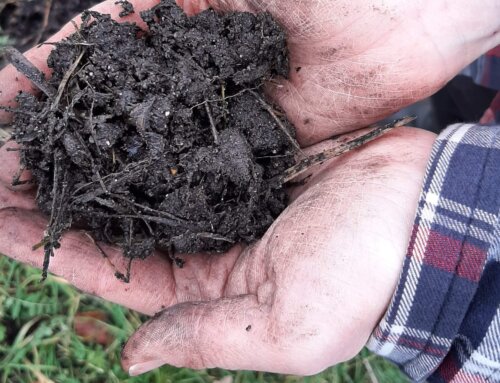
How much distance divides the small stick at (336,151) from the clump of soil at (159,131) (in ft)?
0.21

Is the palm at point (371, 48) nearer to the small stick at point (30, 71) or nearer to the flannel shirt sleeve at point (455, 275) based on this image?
the flannel shirt sleeve at point (455, 275)

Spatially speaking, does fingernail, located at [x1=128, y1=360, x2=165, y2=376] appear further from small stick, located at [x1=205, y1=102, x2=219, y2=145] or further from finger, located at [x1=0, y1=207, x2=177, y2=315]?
small stick, located at [x1=205, y1=102, x2=219, y2=145]

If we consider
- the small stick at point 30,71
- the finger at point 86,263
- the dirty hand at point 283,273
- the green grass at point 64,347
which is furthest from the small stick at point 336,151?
the green grass at point 64,347

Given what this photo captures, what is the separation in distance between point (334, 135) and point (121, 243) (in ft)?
3.25

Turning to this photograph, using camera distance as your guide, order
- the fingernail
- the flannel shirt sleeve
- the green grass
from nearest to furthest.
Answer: the flannel shirt sleeve → the fingernail → the green grass

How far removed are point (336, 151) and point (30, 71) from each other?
3.94ft

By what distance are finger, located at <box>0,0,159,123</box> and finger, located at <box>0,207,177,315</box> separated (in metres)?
0.45

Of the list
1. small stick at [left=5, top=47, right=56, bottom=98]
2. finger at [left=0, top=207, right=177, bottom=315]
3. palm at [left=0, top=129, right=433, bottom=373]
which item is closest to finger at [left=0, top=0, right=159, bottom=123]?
small stick at [left=5, top=47, right=56, bottom=98]

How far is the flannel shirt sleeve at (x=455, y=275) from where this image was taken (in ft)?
5.01

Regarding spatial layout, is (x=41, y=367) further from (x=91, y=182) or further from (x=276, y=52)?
(x=276, y=52)

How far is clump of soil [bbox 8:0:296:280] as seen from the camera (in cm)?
188

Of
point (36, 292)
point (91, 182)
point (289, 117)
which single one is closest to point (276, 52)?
point (289, 117)

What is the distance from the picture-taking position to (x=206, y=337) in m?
1.73

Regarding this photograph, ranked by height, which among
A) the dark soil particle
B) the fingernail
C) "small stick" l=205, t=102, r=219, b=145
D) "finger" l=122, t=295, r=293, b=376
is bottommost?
the fingernail
